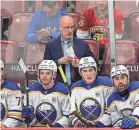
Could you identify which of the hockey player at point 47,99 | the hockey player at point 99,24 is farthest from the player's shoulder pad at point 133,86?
the hockey player at point 47,99

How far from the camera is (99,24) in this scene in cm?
709

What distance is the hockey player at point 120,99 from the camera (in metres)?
6.50

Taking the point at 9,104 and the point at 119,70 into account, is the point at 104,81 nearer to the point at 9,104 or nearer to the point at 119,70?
the point at 119,70

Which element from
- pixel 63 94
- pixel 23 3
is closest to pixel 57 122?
pixel 63 94

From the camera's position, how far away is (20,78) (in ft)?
22.3

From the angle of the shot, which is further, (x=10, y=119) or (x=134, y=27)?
(x=134, y=27)

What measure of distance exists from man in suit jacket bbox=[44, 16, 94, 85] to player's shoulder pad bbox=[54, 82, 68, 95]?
0.25 ft

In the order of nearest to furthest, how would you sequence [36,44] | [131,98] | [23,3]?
[131,98] → [36,44] → [23,3]

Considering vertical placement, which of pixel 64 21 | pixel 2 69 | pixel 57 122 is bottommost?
pixel 57 122

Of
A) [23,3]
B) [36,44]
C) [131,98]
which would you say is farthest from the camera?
[23,3]

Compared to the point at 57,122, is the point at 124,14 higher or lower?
higher

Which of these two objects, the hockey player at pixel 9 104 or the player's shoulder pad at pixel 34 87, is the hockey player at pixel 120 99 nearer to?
the player's shoulder pad at pixel 34 87

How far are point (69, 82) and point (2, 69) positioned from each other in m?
0.62

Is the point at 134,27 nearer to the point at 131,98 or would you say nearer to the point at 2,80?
the point at 131,98
